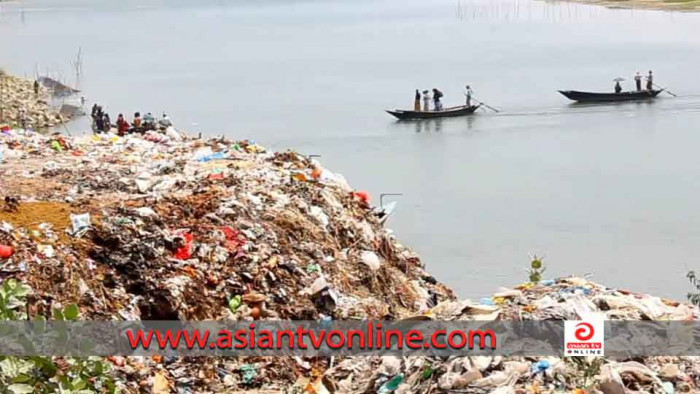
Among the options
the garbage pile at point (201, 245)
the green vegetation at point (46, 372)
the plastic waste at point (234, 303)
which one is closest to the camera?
the green vegetation at point (46, 372)

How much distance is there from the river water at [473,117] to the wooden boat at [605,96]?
37cm

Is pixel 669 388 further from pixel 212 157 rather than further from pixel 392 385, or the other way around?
pixel 212 157

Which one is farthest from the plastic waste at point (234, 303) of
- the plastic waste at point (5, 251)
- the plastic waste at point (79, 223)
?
the plastic waste at point (5, 251)

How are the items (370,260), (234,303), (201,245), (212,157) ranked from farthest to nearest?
(212,157)
(370,260)
(201,245)
(234,303)

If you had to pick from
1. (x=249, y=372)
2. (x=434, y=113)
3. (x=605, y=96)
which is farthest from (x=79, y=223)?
(x=605, y=96)

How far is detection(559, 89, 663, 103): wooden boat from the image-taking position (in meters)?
25.7

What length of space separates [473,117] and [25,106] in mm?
10694

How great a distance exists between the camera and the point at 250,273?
23.0 ft

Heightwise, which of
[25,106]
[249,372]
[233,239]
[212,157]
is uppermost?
[212,157]

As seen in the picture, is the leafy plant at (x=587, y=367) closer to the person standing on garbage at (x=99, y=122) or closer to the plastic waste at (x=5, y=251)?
the plastic waste at (x=5, y=251)

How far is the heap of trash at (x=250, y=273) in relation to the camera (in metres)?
4.88

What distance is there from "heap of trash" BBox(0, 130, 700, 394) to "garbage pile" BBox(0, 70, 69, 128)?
1376cm

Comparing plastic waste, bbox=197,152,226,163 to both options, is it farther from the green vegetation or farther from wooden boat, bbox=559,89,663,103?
wooden boat, bbox=559,89,663,103

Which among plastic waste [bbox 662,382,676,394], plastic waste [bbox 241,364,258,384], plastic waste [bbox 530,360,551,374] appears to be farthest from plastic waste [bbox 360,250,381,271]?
Answer: plastic waste [bbox 662,382,676,394]
